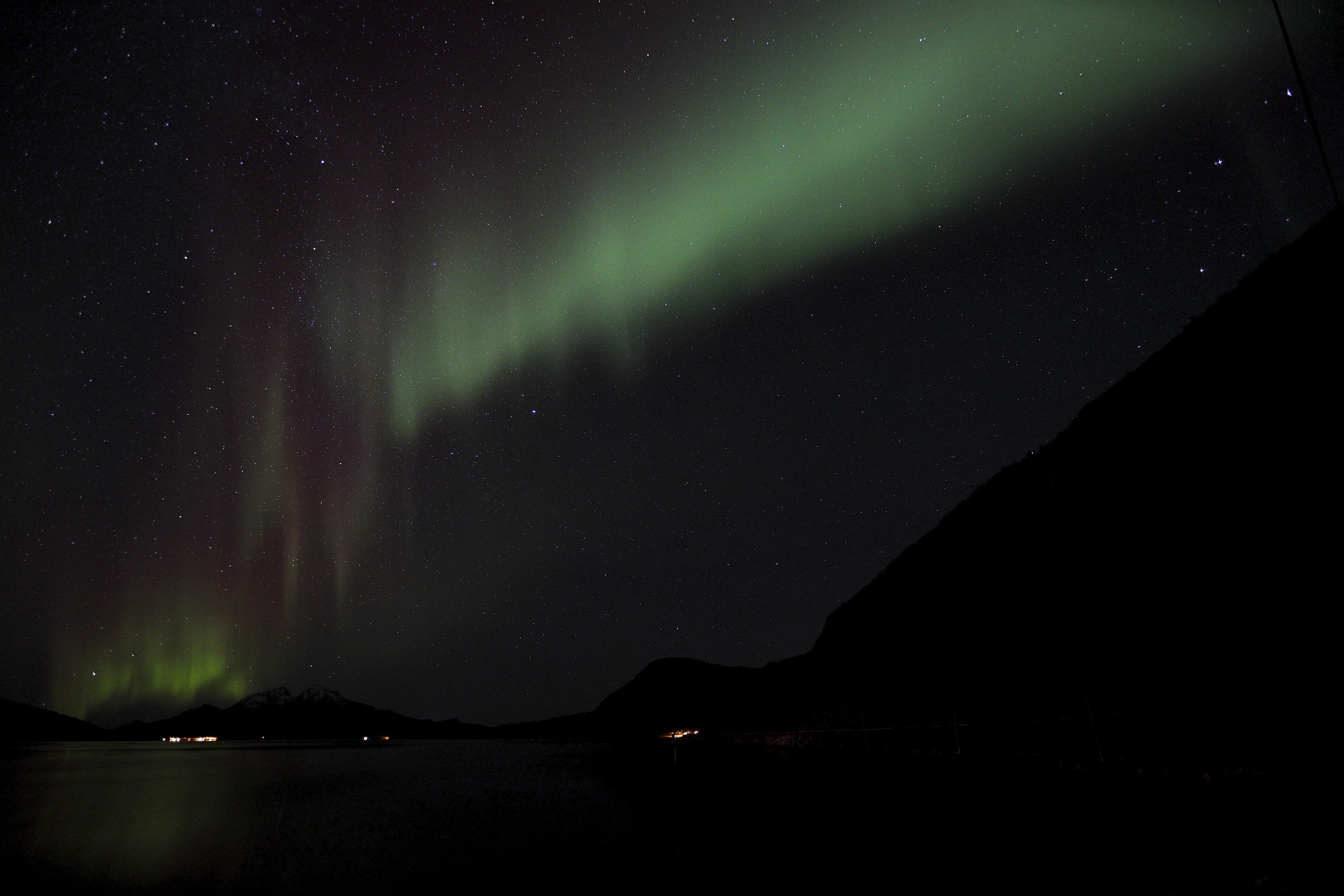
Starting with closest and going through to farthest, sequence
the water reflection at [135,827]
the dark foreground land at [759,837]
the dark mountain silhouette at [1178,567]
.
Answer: the dark foreground land at [759,837] → the dark mountain silhouette at [1178,567] → the water reflection at [135,827]

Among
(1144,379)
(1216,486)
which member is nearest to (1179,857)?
(1216,486)

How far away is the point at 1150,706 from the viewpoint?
45.3 ft

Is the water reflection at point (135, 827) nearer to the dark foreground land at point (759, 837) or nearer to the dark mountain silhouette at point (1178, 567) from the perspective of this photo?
the dark foreground land at point (759, 837)

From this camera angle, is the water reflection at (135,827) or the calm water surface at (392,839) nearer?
the calm water surface at (392,839)

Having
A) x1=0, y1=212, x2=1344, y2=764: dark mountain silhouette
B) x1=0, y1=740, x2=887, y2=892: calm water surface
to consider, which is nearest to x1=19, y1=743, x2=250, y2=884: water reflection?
x1=0, y1=740, x2=887, y2=892: calm water surface

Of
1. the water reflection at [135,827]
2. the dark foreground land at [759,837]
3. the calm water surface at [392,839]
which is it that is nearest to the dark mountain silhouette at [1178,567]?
the dark foreground land at [759,837]

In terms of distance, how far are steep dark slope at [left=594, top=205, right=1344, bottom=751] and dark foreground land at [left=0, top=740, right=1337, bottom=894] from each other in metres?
2.07

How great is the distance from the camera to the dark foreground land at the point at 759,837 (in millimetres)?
7828

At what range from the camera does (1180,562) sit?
16531mm

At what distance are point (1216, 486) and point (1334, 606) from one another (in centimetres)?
567

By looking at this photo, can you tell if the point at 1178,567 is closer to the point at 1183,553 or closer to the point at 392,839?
the point at 1183,553

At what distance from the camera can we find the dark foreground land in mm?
7828

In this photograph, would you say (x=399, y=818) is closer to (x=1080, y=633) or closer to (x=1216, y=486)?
(x=1080, y=633)

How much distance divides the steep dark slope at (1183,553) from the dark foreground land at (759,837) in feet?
6.79
